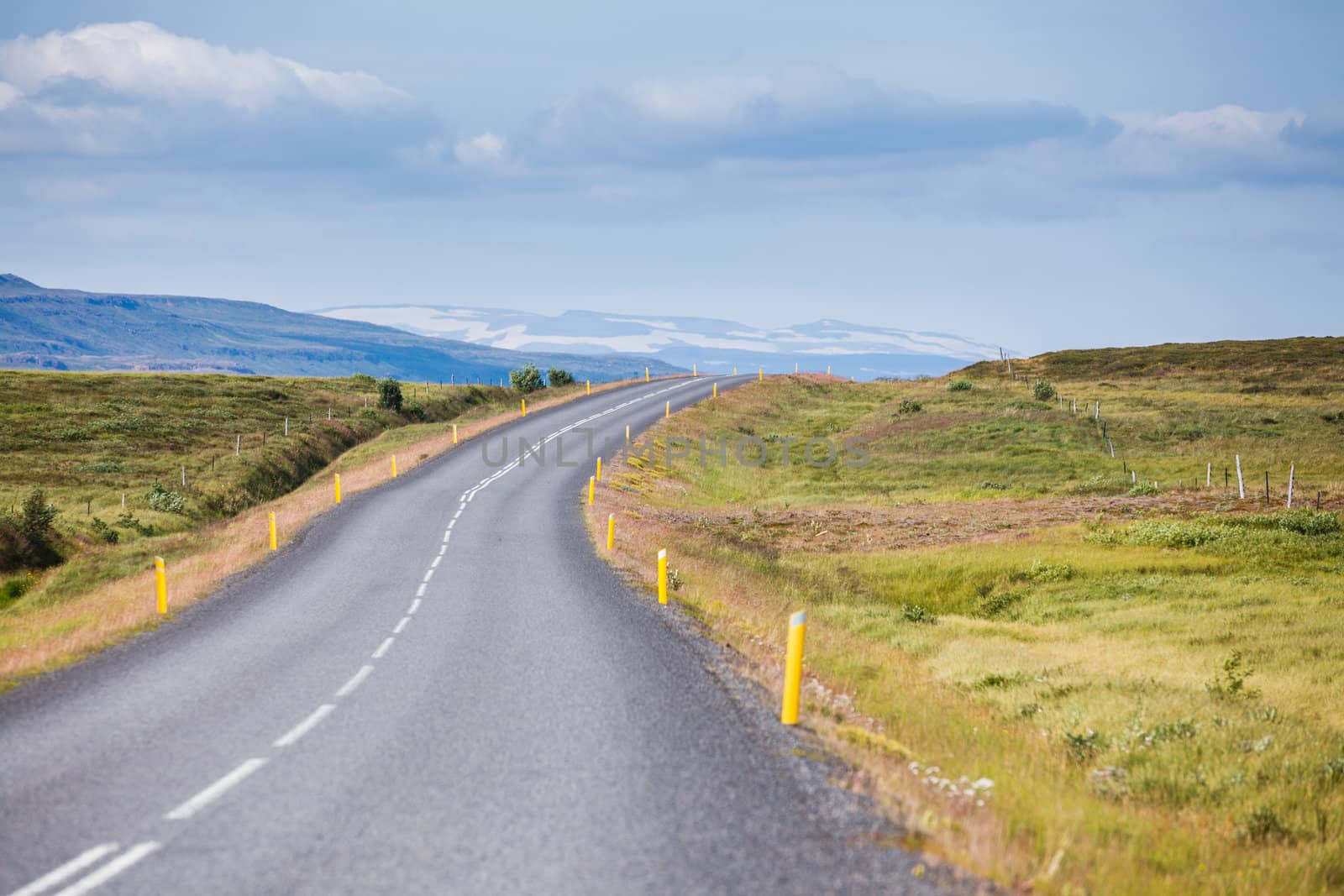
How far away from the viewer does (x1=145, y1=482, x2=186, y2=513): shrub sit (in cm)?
4034

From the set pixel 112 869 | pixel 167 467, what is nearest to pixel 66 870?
pixel 112 869

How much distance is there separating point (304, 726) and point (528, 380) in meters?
72.7

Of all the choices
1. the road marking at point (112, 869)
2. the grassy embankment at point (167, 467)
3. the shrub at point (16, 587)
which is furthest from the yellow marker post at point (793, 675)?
the shrub at point (16, 587)

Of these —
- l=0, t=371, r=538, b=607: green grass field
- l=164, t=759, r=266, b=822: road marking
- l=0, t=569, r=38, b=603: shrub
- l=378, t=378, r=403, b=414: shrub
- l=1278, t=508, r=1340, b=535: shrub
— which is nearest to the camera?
l=164, t=759, r=266, b=822: road marking

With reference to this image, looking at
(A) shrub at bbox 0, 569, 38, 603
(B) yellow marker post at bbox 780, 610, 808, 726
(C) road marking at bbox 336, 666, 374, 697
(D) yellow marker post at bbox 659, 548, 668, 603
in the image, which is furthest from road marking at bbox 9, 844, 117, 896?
(A) shrub at bbox 0, 569, 38, 603

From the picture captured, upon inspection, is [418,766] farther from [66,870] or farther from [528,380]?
[528,380]

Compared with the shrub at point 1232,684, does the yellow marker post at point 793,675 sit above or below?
above

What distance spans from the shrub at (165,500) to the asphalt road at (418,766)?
1056 inches

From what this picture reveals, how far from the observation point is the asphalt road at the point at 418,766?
20.9ft

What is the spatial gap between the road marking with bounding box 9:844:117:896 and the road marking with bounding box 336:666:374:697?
4.51 meters

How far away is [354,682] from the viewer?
38.9ft

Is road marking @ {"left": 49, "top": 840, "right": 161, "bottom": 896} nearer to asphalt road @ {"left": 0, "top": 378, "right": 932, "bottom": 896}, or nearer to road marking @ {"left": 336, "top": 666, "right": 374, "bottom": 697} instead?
asphalt road @ {"left": 0, "top": 378, "right": 932, "bottom": 896}

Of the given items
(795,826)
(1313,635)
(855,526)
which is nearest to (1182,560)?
(1313,635)

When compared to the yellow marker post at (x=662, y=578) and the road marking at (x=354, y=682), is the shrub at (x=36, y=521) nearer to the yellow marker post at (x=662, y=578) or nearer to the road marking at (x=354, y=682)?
the yellow marker post at (x=662, y=578)
